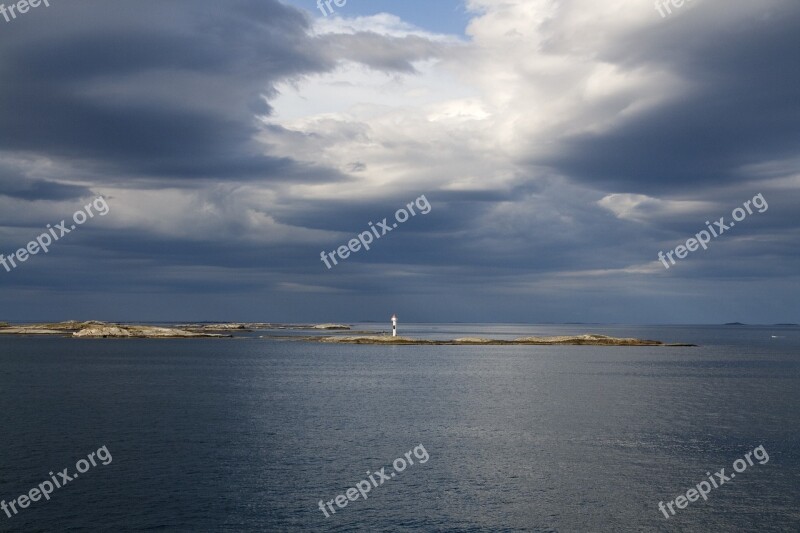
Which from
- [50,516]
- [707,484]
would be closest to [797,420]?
[707,484]

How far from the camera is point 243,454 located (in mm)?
44875

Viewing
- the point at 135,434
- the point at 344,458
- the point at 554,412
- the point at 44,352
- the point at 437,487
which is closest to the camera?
the point at 437,487

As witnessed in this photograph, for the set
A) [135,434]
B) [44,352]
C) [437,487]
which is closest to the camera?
[437,487]

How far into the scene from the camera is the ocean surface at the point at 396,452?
3259 centimetres

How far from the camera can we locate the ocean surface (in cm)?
3259

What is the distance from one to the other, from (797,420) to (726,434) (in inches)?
512

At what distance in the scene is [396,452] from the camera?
4612 centimetres

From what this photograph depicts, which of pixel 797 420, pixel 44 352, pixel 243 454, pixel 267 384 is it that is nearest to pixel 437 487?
pixel 243 454

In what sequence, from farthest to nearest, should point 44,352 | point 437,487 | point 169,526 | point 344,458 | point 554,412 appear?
point 44,352
point 554,412
point 344,458
point 437,487
point 169,526

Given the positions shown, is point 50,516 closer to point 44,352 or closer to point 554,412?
point 554,412

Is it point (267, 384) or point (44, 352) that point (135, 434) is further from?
point (44, 352)

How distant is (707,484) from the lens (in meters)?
38.8

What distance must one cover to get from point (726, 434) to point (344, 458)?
1266 inches

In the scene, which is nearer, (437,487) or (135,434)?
(437,487)
